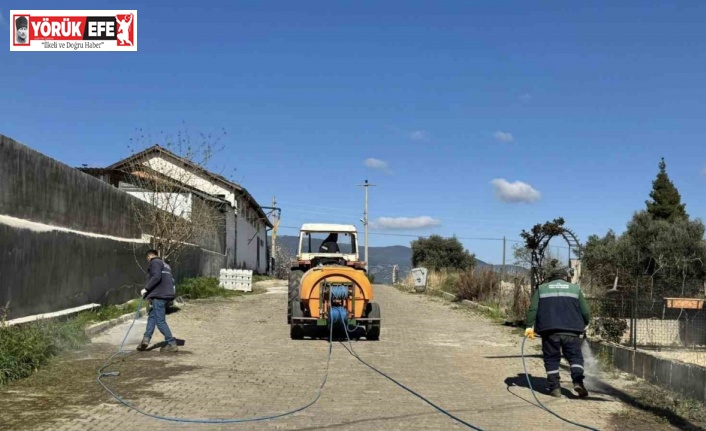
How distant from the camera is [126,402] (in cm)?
→ 773

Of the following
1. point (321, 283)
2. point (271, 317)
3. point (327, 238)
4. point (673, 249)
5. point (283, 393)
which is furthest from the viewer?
point (673, 249)

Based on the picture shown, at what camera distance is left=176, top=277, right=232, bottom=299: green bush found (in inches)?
927

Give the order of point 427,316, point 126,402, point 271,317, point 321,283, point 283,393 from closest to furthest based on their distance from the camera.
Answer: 1. point 126,402
2. point 283,393
3. point 321,283
4. point 271,317
5. point 427,316

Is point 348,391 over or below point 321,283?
below

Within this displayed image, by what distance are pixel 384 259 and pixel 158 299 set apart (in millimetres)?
82891

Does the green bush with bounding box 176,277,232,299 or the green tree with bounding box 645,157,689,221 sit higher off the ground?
the green tree with bounding box 645,157,689,221

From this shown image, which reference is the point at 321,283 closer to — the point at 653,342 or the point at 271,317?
the point at 271,317

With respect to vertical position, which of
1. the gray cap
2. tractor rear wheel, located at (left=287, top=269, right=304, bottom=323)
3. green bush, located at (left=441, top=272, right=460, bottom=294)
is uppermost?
the gray cap

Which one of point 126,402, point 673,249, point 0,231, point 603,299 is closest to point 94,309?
point 0,231

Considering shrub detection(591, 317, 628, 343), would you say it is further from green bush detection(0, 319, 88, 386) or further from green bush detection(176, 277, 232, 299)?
green bush detection(176, 277, 232, 299)

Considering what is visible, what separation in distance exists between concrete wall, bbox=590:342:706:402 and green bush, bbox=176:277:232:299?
52.0 feet

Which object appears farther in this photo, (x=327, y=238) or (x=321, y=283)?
(x=327, y=238)

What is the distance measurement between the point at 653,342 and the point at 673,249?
19.7 metres

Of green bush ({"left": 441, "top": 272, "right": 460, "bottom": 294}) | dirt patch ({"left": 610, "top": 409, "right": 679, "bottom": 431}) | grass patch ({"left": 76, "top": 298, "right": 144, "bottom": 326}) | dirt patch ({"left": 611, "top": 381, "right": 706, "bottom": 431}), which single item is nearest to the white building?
grass patch ({"left": 76, "top": 298, "right": 144, "bottom": 326})
